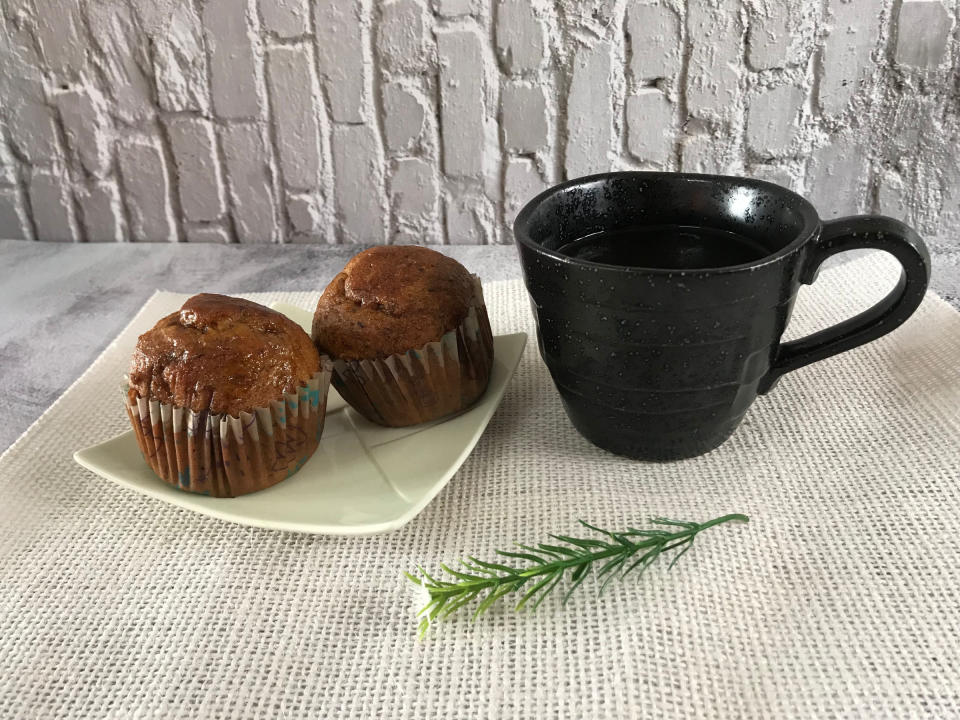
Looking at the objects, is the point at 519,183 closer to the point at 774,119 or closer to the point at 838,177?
the point at 774,119

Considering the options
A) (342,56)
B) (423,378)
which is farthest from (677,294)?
(342,56)

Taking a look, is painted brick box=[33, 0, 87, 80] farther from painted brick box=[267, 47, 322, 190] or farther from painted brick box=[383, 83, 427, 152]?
painted brick box=[383, 83, 427, 152]

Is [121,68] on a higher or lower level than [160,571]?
higher

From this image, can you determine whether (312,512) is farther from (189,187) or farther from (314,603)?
(189,187)

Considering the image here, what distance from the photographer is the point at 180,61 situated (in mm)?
1388

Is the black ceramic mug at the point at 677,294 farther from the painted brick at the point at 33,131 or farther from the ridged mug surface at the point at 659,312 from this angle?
the painted brick at the point at 33,131

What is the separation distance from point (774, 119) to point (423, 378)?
2.75ft

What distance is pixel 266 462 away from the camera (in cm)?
74

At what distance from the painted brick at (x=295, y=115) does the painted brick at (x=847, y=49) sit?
2.55 ft

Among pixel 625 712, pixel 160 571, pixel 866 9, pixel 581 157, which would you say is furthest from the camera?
pixel 581 157

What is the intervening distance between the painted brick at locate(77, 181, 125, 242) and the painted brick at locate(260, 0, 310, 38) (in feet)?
1.32

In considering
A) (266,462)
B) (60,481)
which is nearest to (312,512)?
(266,462)

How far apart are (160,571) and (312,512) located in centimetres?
12

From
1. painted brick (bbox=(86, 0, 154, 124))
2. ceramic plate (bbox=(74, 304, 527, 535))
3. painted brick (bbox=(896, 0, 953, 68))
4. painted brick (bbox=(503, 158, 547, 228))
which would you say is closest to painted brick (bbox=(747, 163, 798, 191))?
painted brick (bbox=(896, 0, 953, 68))
